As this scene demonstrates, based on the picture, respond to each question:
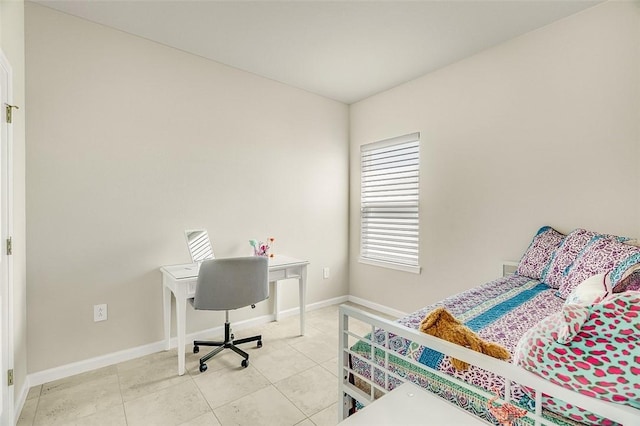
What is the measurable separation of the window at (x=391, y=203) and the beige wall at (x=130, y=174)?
3.01 ft

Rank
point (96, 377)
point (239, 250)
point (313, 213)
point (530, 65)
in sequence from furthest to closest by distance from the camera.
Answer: point (313, 213) → point (239, 250) → point (530, 65) → point (96, 377)

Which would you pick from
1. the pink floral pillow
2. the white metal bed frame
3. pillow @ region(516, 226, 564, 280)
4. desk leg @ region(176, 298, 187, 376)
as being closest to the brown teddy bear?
the white metal bed frame

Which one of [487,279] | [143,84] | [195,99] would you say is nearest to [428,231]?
[487,279]

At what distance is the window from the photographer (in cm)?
316

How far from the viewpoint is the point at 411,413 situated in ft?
2.94

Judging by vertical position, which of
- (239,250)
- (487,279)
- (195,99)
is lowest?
(487,279)

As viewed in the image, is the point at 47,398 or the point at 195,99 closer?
the point at 47,398

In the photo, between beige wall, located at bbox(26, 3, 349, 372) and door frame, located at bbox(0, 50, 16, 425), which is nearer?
door frame, located at bbox(0, 50, 16, 425)

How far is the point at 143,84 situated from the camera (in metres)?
2.44

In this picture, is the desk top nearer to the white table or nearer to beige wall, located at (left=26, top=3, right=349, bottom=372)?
beige wall, located at (left=26, top=3, right=349, bottom=372)

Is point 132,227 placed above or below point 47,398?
above

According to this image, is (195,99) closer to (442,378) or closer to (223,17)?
(223,17)

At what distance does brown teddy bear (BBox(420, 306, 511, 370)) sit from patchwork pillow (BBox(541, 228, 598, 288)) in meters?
1.20

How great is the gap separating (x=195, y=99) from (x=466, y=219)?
265 centimetres
